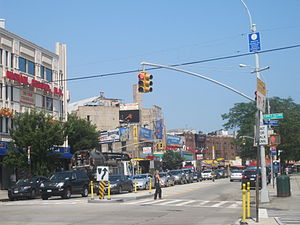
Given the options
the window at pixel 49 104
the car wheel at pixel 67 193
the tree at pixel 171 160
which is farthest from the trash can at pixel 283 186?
the tree at pixel 171 160

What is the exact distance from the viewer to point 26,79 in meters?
44.8

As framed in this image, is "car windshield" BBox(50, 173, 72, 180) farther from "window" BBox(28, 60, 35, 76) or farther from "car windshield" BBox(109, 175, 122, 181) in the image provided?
"window" BBox(28, 60, 35, 76)

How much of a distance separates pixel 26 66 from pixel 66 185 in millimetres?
19080

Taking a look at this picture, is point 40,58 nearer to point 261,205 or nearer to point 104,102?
point 261,205

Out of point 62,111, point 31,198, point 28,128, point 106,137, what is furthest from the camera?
point 106,137

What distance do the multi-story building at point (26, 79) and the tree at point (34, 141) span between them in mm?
1766

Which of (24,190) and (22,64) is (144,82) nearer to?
(24,190)

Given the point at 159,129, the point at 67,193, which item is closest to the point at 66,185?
the point at 67,193

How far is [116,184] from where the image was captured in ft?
115

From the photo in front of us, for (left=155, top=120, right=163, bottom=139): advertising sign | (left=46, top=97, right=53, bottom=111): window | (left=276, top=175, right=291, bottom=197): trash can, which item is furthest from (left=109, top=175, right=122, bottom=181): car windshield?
(left=155, top=120, right=163, bottom=139): advertising sign

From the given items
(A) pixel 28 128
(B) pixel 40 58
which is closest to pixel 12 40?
(B) pixel 40 58

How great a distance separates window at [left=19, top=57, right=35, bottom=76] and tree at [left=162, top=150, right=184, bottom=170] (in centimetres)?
5184

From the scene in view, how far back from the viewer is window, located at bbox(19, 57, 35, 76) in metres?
45.4

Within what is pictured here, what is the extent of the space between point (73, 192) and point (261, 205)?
13250 millimetres
